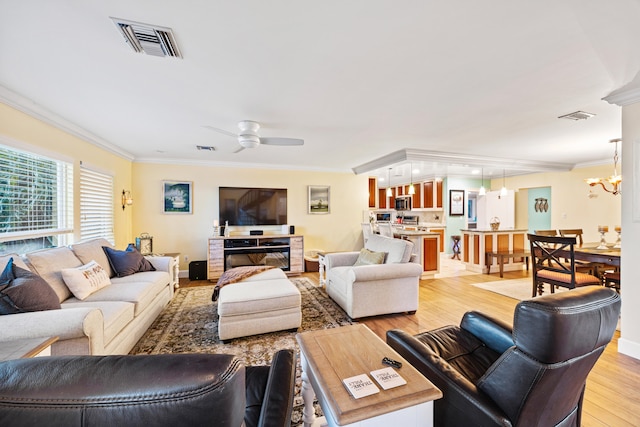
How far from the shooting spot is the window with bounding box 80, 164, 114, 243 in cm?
350

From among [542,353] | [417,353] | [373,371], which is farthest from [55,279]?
[542,353]

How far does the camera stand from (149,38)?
161cm

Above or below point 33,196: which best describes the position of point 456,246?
below

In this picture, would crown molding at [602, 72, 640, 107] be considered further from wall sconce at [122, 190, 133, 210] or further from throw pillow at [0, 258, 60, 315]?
wall sconce at [122, 190, 133, 210]

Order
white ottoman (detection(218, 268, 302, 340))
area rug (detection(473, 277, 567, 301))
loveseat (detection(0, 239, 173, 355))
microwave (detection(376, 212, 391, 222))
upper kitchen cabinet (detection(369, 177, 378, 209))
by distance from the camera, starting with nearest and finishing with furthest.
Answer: loveseat (detection(0, 239, 173, 355)) < white ottoman (detection(218, 268, 302, 340)) < area rug (detection(473, 277, 567, 301)) < upper kitchen cabinet (detection(369, 177, 378, 209)) < microwave (detection(376, 212, 391, 222))

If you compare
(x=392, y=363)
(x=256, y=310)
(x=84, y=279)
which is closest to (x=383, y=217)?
(x=256, y=310)

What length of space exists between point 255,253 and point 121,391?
4912 mm

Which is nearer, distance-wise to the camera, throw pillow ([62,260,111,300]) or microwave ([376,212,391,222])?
throw pillow ([62,260,111,300])

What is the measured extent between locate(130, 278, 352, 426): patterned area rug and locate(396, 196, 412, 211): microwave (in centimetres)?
575

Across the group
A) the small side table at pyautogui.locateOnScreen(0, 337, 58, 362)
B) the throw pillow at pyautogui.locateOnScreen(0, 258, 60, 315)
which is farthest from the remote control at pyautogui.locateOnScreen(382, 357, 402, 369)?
the throw pillow at pyautogui.locateOnScreen(0, 258, 60, 315)

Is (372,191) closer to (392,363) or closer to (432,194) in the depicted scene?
(432,194)

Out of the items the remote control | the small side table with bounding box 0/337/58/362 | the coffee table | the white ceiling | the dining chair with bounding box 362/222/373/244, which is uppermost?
the white ceiling

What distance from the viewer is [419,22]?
1.48 meters

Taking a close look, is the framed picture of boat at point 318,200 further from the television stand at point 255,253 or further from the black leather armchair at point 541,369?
the black leather armchair at point 541,369
